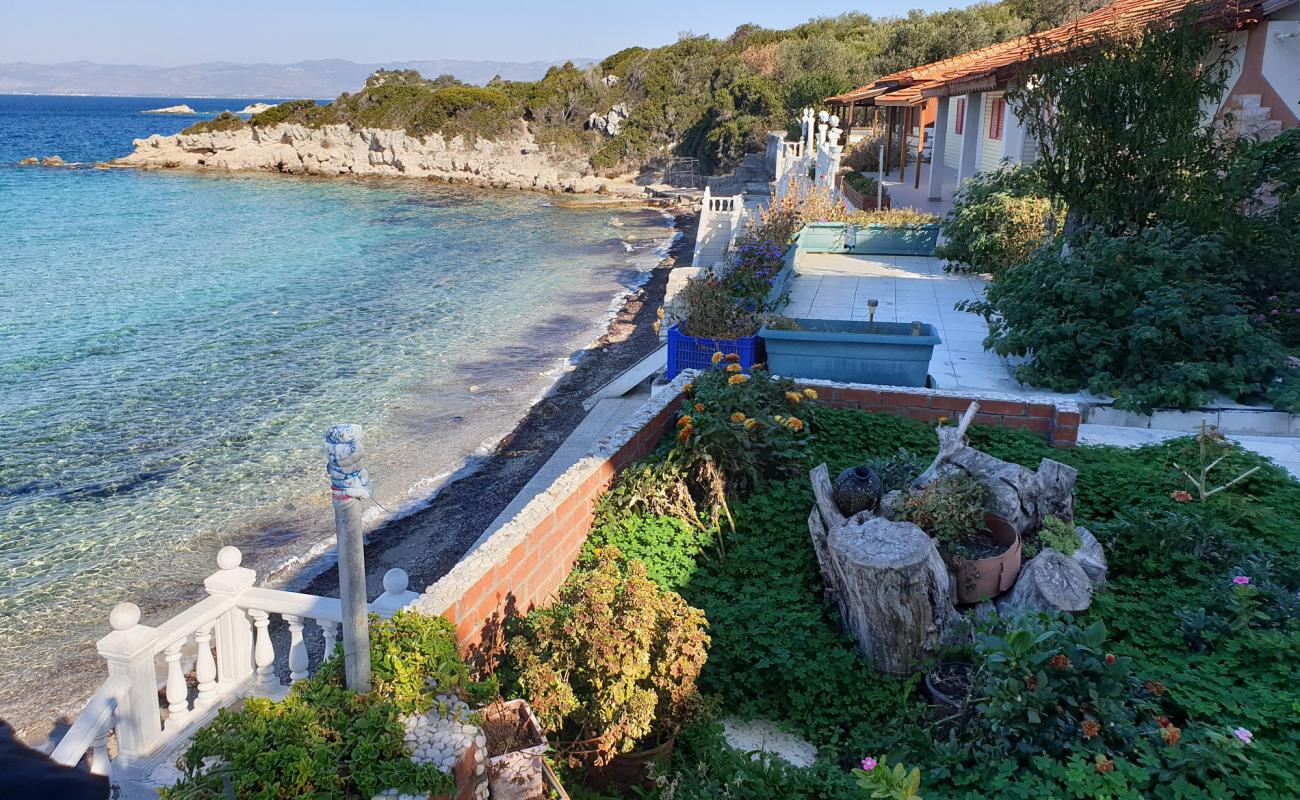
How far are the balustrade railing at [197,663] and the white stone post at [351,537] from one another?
24.4 inches

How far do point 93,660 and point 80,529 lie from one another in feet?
9.84

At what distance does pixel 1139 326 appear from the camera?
23.5 ft

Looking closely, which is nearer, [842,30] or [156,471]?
[156,471]

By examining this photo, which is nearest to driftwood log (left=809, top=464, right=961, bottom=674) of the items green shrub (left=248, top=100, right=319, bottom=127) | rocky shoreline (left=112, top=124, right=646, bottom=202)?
rocky shoreline (left=112, top=124, right=646, bottom=202)

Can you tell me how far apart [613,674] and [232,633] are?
201 cm

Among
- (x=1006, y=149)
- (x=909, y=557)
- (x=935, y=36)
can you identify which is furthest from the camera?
(x=935, y=36)

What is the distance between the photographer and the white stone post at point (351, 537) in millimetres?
2820

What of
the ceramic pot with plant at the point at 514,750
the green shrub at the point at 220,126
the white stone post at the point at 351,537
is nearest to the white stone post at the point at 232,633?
the white stone post at the point at 351,537

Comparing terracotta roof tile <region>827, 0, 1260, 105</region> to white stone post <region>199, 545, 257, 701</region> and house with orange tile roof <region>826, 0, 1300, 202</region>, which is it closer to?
house with orange tile roof <region>826, 0, 1300, 202</region>

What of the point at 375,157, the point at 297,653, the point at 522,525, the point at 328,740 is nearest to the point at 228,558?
the point at 297,653

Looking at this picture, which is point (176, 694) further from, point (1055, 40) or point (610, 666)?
point (1055, 40)

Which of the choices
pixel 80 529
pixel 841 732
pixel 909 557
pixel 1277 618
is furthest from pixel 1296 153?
pixel 80 529

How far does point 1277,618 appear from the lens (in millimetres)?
3865

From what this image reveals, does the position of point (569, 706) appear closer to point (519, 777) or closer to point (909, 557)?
point (519, 777)
